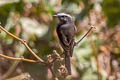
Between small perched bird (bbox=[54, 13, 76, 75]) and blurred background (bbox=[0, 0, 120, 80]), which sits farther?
blurred background (bbox=[0, 0, 120, 80])

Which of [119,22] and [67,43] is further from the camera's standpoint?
[119,22]

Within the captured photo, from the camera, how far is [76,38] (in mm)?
5574

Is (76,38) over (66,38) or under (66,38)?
under

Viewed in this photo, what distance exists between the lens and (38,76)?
513cm

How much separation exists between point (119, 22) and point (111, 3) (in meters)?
0.37

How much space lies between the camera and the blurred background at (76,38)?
17.0ft

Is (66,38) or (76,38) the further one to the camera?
(76,38)

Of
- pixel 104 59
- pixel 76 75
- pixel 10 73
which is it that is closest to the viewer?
pixel 10 73

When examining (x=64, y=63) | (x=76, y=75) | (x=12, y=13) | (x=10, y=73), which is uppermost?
(x=12, y=13)

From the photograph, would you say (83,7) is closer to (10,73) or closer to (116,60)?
(116,60)

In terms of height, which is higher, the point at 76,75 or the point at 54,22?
the point at 54,22

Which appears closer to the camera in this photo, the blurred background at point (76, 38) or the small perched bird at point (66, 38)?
the small perched bird at point (66, 38)

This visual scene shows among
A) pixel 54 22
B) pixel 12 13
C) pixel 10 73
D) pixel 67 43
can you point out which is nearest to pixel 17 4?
pixel 12 13

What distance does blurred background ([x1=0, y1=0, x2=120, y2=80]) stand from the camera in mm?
5172
